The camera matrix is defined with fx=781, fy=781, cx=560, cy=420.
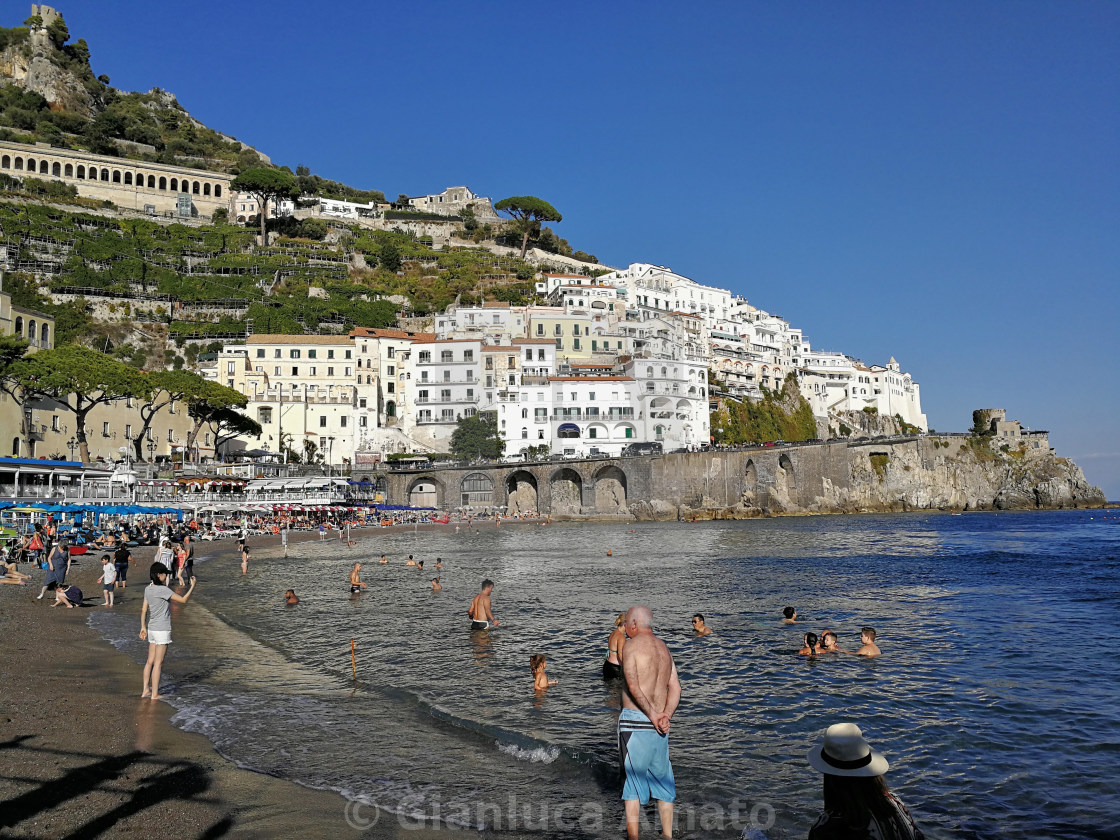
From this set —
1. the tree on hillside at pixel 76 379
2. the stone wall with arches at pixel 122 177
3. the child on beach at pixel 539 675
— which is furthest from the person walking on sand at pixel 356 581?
the stone wall with arches at pixel 122 177

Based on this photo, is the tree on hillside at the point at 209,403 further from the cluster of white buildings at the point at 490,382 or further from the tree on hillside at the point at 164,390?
the cluster of white buildings at the point at 490,382

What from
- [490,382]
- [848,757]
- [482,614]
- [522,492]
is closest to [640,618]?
[848,757]

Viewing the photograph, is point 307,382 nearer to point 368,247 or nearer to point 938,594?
point 368,247

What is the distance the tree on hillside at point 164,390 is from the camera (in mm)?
53438

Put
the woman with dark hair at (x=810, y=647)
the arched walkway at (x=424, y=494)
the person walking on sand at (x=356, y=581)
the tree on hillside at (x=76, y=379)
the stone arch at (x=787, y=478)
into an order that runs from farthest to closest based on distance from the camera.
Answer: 1. the stone arch at (x=787, y=478)
2. the arched walkway at (x=424, y=494)
3. the tree on hillside at (x=76, y=379)
4. the person walking on sand at (x=356, y=581)
5. the woman with dark hair at (x=810, y=647)

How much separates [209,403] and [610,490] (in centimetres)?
3408

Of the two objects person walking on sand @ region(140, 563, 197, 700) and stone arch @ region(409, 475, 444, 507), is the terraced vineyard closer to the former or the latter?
stone arch @ region(409, 475, 444, 507)

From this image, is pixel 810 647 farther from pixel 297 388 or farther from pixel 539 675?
pixel 297 388

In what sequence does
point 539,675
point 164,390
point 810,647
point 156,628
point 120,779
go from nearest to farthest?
point 120,779, point 156,628, point 539,675, point 810,647, point 164,390

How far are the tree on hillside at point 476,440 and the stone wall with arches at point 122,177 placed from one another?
61.3 m

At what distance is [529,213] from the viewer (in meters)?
115

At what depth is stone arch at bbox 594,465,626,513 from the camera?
69938 millimetres

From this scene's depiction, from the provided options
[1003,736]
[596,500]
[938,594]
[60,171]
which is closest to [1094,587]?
[938,594]

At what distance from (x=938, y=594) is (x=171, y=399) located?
50637mm
